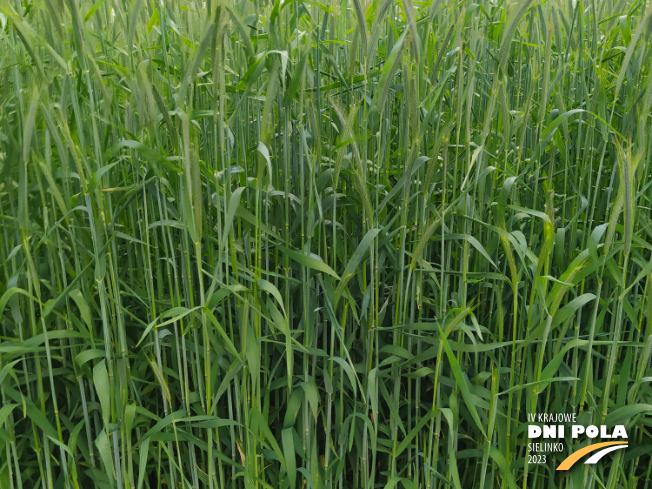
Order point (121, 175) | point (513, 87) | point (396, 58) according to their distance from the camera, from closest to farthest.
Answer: point (396, 58)
point (121, 175)
point (513, 87)

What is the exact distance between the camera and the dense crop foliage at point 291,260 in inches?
39.8

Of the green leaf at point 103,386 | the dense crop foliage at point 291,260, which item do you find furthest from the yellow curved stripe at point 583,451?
the green leaf at point 103,386

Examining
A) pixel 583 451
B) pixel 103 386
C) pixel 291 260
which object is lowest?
pixel 583 451

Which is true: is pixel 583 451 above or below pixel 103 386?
below

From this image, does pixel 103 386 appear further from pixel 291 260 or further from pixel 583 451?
pixel 583 451

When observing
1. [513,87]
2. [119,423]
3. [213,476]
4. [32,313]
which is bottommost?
[213,476]

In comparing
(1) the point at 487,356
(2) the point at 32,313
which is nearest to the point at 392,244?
(1) the point at 487,356

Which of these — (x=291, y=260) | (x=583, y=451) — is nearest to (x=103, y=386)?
(x=291, y=260)

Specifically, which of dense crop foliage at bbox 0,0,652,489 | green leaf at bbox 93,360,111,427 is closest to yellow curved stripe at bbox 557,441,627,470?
dense crop foliage at bbox 0,0,652,489

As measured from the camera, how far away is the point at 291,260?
1193mm

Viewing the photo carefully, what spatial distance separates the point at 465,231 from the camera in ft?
3.63

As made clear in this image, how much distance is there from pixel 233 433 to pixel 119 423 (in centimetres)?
23

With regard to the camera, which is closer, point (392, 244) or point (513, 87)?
point (392, 244)

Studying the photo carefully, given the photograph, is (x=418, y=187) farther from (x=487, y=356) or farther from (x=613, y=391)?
(x=613, y=391)
